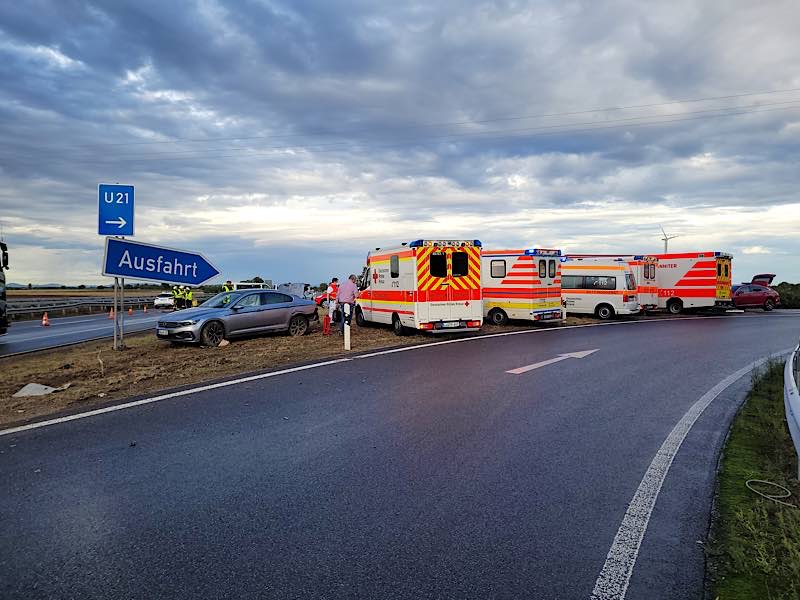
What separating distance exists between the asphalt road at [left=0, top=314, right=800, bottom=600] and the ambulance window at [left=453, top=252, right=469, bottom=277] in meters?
8.55

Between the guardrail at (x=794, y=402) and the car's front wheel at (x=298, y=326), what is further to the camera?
the car's front wheel at (x=298, y=326)

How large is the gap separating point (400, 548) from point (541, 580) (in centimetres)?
91

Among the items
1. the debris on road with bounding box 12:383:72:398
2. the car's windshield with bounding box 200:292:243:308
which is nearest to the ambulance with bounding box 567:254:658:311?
the car's windshield with bounding box 200:292:243:308

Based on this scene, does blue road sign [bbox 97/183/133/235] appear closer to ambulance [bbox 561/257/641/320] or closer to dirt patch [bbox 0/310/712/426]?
dirt patch [bbox 0/310/712/426]

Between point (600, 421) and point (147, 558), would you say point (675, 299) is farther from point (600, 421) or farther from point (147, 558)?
point (147, 558)

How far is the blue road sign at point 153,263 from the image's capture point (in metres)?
13.2

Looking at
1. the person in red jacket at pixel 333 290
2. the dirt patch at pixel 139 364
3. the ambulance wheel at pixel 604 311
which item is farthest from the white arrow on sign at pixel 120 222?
the ambulance wheel at pixel 604 311

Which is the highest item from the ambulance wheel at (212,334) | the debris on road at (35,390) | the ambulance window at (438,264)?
the ambulance window at (438,264)

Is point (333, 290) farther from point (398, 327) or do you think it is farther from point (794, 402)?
point (794, 402)

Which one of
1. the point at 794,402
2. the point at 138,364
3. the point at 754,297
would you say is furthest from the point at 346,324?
the point at 754,297

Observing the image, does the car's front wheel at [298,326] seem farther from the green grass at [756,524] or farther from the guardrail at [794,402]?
the guardrail at [794,402]

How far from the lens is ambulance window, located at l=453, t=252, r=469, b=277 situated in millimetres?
17453

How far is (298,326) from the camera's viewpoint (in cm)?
1772

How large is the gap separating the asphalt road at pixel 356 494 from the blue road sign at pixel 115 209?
6373mm
